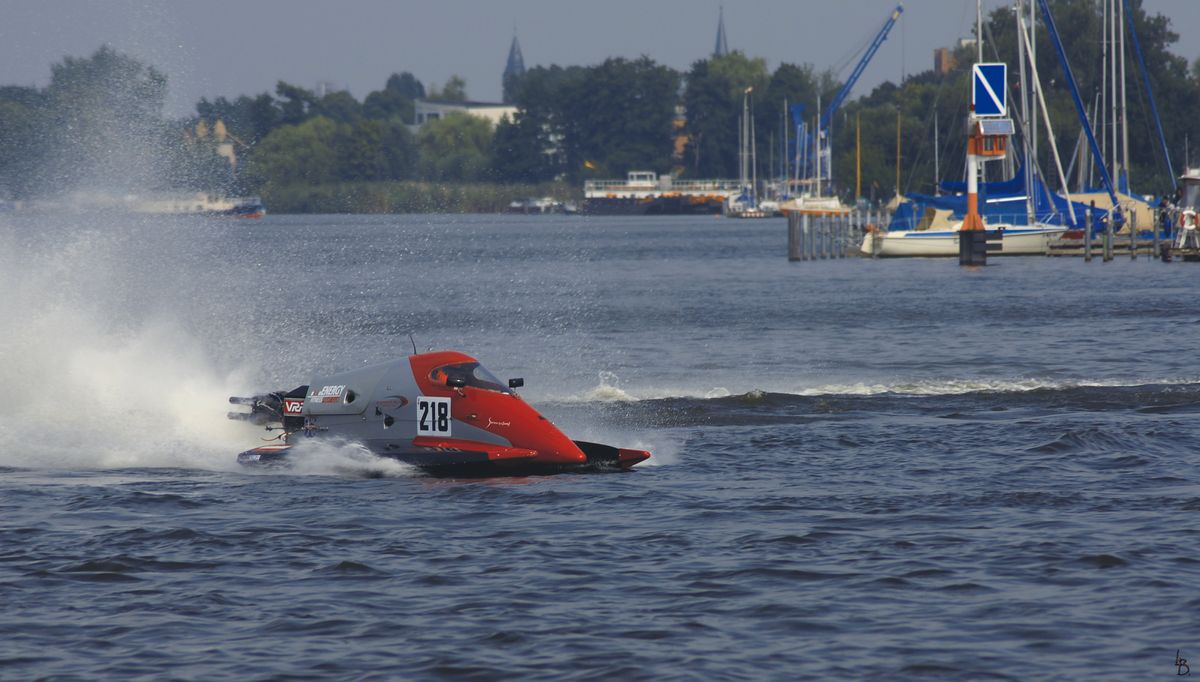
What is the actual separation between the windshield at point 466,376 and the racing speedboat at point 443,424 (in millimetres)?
13

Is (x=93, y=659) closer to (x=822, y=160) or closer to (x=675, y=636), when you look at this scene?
(x=675, y=636)

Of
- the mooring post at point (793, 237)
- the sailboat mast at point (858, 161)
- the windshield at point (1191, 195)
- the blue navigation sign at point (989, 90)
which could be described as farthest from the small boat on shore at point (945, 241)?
the sailboat mast at point (858, 161)

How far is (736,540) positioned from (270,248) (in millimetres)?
101385

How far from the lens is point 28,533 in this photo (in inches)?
695

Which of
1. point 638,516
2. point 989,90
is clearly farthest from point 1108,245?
point 638,516

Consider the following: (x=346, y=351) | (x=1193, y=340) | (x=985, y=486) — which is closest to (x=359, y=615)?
(x=985, y=486)

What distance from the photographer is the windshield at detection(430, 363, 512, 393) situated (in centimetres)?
2055

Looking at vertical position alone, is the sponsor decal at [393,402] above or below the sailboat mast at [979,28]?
below

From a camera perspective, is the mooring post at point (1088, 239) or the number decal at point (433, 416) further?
the mooring post at point (1088, 239)

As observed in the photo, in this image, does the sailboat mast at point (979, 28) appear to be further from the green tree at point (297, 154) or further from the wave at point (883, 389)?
the green tree at point (297, 154)

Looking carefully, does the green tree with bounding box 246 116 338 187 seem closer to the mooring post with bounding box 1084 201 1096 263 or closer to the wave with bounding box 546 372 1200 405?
the mooring post with bounding box 1084 201 1096 263

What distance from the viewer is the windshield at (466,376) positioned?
2055 cm

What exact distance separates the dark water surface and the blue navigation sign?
28.7 metres

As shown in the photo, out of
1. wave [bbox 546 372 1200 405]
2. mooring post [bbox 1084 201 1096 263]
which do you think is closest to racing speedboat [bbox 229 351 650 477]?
wave [bbox 546 372 1200 405]
